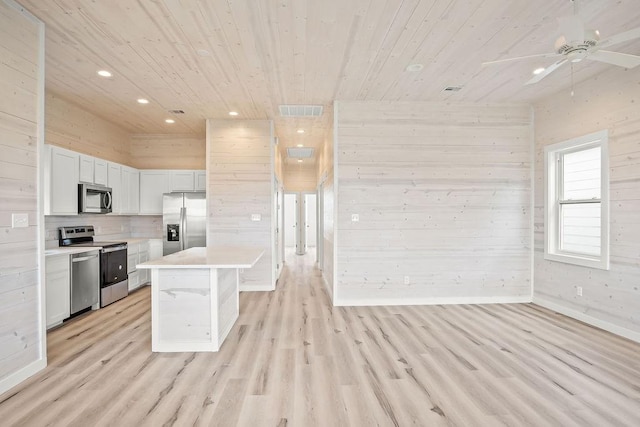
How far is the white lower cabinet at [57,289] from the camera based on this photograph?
11.3 feet

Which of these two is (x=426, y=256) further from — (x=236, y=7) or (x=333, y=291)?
(x=236, y=7)

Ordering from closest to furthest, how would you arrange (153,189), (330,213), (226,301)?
(226,301), (330,213), (153,189)

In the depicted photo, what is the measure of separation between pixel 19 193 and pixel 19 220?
0.69 feet

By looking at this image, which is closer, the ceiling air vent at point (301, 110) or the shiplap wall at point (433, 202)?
the shiplap wall at point (433, 202)

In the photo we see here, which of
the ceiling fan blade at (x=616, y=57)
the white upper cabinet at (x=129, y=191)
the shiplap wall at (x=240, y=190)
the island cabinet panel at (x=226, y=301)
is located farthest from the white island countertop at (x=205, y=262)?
the ceiling fan blade at (x=616, y=57)

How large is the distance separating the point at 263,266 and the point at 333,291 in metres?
1.40

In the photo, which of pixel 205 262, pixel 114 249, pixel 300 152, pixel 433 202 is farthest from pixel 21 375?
pixel 300 152

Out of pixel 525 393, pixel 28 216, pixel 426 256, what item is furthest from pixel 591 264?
pixel 28 216

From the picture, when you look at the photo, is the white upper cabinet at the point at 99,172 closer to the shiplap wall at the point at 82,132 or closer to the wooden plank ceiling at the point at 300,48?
the shiplap wall at the point at 82,132

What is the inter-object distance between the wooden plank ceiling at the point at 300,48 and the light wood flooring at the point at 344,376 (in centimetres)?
291

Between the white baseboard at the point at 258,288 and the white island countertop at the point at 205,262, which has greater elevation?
the white island countertop at the point at 205,262

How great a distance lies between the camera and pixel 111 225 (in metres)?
5.38

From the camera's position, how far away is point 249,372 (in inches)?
102

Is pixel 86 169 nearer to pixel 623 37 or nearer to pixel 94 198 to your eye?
pixel 94 198
